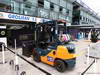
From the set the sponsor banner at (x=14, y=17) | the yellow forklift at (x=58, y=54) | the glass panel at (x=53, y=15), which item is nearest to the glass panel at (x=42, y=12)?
the glass panel at (x=53, y=15)

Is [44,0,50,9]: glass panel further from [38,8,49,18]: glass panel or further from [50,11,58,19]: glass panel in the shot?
[50,11,58,19]: glass panel

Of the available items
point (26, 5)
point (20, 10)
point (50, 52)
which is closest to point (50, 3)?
point (26, 5)

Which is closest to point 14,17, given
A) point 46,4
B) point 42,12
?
point 42,12

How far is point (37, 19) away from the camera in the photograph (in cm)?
1098

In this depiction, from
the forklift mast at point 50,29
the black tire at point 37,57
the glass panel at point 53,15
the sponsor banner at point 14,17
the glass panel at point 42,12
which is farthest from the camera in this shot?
the glass panel at point 53,15

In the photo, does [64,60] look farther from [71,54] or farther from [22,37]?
[22,37]

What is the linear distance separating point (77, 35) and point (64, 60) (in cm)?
1869

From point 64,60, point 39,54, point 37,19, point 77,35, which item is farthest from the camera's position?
point 77,35

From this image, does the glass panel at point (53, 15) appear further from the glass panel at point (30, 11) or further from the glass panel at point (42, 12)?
the glass panel at point (30, 11)

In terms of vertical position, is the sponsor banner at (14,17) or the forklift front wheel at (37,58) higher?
the sponsor banner at (14,17)

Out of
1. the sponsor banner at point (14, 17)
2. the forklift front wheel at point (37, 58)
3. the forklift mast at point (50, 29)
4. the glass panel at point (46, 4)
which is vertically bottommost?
the forklift front wheel at point (37, 58)

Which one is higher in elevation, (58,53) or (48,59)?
(58,53)

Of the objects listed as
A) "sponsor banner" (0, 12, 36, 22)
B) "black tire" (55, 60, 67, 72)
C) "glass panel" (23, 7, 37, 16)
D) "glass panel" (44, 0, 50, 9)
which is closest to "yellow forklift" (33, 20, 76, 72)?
"black tire" (55, 60, 67, 72)

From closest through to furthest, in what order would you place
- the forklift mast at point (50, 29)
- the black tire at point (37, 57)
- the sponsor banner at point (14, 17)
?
the forklift mast at point (50, 29) < the black tire at point (37, 57) < the sponsor banner at point (14, 17)
